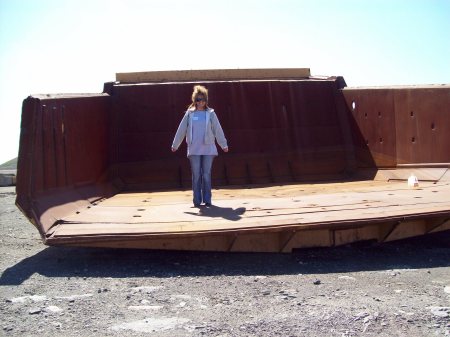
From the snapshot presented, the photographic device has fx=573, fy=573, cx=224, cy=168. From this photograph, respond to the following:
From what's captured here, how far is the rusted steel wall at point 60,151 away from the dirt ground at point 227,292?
2.16 feet

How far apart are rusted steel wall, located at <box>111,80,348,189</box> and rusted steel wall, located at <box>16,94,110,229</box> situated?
480 mm

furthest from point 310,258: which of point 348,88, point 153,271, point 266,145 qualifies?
point 348,88

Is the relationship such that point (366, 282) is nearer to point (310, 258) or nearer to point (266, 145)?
point (310, 258)

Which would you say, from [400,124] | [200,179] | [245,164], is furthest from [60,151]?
[400,124]

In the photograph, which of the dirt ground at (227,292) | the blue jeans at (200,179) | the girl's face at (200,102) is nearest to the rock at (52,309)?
the dirt ground at (227,292)

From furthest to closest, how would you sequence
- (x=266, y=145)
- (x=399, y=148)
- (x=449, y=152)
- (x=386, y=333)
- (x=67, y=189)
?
(x=266, y=145), (x=399, y=148), (x=449, y=152), (x=67, y=189), (x=386, y=333)

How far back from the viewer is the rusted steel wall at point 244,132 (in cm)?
891

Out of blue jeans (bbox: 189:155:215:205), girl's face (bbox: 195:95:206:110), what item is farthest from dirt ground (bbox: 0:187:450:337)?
girl's face (bbox: 195:95:206:110)

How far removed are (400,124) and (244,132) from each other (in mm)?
2430

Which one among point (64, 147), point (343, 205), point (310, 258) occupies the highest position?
point (64, 147)

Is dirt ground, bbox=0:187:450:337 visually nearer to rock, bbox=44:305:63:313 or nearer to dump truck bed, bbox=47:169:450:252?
rock, bbox=44:305:63:313

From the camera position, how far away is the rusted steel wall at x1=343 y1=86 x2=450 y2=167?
7996mm

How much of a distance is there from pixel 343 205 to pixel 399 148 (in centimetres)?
274

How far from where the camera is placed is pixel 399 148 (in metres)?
8.50
